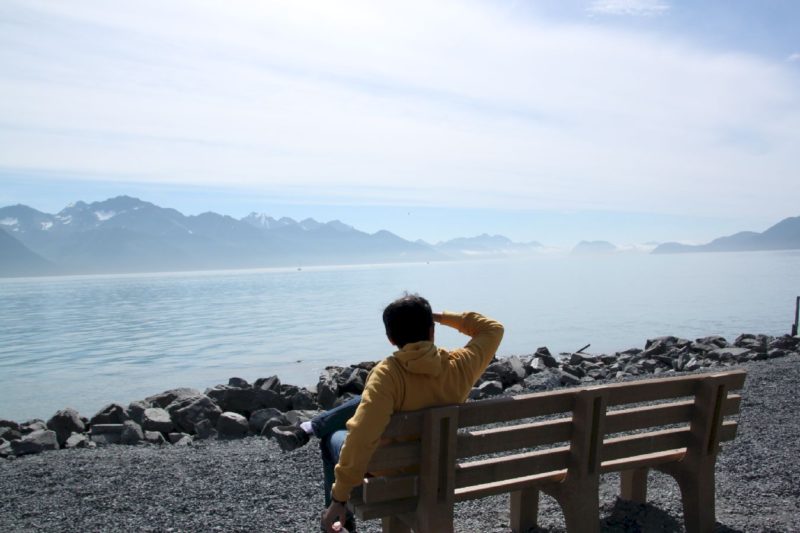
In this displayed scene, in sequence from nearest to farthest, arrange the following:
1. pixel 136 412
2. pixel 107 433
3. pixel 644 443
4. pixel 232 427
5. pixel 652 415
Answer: pixel 652 415
pixel 644 443
pixel 107 433
pixel 232 427
pixel 136 412

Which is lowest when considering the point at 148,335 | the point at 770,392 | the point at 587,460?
the point at 148,335

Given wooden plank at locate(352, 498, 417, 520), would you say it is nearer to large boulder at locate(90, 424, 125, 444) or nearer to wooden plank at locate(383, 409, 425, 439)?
wooden plank at locate(383, 409, 425, 439)

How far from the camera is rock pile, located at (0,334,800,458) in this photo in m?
9.38

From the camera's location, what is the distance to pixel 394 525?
160 inches

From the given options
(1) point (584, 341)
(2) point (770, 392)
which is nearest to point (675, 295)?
(1) point (584, 341)

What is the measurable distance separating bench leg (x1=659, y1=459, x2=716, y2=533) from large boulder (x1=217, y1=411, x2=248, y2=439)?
6.22 metres

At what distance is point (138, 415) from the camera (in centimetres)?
1066

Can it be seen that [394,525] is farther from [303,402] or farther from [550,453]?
[303,402]

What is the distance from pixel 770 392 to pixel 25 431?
10371 mm

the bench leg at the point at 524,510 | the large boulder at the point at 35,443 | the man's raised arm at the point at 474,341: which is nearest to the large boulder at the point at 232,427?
the large boulder at the point at 35,443

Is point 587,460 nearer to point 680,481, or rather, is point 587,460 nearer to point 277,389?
point 680,481

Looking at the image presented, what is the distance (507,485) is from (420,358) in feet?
3.68

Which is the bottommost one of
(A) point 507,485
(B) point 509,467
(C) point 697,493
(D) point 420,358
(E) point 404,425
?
(C) point 697,493

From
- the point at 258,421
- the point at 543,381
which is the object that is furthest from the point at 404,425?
the point at 543,381
